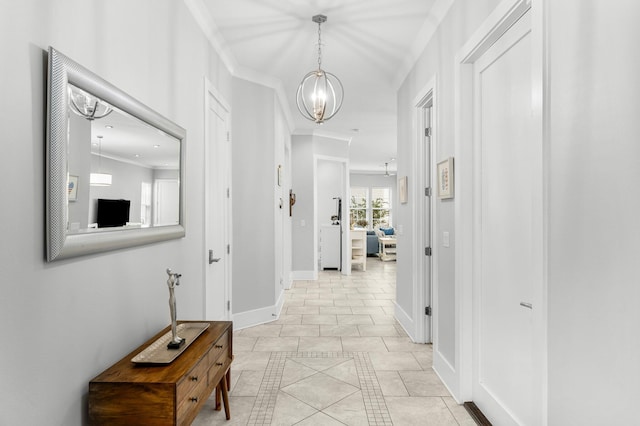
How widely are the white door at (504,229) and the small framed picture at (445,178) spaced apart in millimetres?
216

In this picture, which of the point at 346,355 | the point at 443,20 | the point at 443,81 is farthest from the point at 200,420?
the point at 443,20

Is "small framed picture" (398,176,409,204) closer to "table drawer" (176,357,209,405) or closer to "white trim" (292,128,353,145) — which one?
"table drawer" (176,357,209,405)

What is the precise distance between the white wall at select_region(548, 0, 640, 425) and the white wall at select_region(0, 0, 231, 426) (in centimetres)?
180

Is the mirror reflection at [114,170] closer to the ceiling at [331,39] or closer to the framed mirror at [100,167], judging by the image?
the framed mirror at [100,167]

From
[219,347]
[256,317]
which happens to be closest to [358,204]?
[256,317]

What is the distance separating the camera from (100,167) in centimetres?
152

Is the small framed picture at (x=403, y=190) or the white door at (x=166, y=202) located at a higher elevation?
the small framed picture at (x=403, y=190)

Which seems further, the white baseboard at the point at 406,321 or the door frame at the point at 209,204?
the white baseboard at the point at 406,321

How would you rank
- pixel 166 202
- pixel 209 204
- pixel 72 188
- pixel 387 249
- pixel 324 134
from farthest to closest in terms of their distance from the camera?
pixel 387 249 → pixel 324 134 → pixel 209 204 → pixel 166 202 → pixel 72 188

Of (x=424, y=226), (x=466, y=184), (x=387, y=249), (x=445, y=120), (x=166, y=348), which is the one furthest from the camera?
(x=387, y=249)

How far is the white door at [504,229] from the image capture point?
5.94ft

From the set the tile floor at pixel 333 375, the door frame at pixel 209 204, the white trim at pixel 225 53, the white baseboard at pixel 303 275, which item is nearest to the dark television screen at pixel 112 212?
the door frame at pixel 209 204

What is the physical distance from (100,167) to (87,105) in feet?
0.82

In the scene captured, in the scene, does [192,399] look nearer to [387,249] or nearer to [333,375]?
[333,375]
